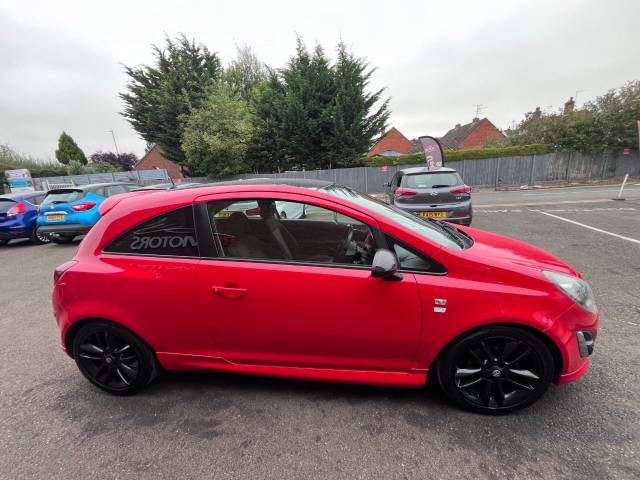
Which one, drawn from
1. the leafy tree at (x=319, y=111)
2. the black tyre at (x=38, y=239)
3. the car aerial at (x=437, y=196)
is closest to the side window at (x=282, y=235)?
the car aerial at (x=437, y=196)

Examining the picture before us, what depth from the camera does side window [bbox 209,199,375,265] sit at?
1.99m

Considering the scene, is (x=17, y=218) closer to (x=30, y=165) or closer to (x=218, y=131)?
(x=218, y=131)

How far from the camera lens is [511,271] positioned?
1828 mm

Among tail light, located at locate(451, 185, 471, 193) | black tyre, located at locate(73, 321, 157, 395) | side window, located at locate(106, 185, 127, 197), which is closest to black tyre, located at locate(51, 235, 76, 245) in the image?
side window, located at locate(106, 185, 127, 197)

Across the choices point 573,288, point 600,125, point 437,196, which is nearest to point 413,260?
point 573,288

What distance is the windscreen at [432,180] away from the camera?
20.3ft

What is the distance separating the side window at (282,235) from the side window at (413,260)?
0.15m

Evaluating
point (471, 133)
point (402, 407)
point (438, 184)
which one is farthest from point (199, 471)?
point (471, 133)

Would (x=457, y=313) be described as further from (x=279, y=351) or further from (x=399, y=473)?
(x=279, y=351)

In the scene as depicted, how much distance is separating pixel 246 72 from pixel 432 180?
94.3 feet

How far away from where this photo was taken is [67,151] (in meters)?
38.4

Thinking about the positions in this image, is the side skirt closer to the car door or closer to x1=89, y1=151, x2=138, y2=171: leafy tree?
the car door

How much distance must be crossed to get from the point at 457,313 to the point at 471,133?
41.7 m

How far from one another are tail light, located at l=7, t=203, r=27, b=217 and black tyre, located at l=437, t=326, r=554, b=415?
10.6 metres
